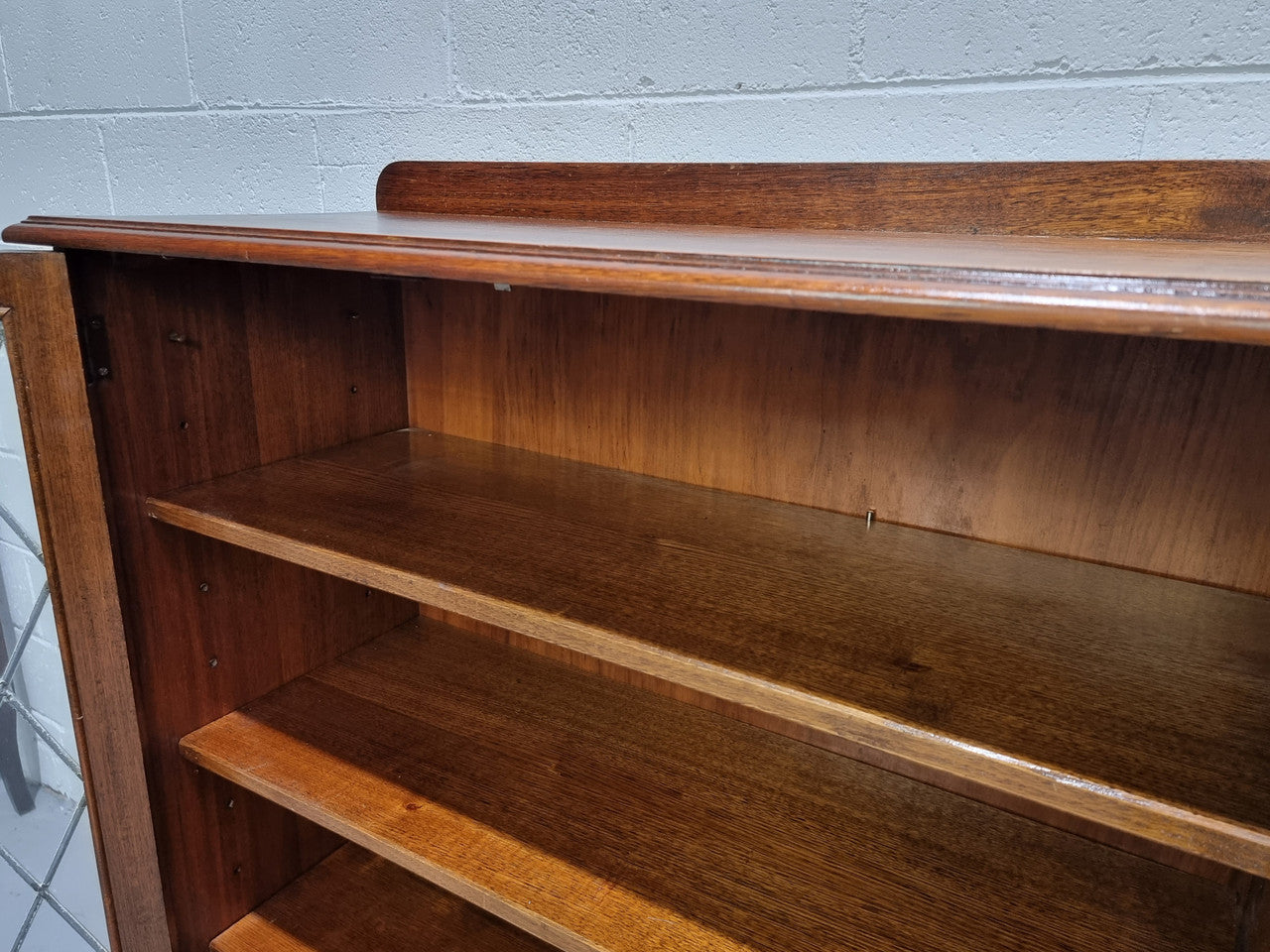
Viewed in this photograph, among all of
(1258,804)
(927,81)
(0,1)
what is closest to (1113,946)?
(1258,804)

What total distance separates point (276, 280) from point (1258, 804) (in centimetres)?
87

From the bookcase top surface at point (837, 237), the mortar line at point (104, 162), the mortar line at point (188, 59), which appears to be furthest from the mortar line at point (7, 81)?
the bookcase top surface at point (837, 237)

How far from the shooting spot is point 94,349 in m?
0.72

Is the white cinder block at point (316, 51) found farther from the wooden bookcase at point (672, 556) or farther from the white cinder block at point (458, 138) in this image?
the wooden bookcase at point (672, 556)

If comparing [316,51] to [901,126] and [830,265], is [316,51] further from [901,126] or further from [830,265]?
[830,265]

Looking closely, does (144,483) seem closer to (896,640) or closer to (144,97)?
(896,640)

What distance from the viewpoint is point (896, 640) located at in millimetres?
559

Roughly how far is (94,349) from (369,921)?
2.14 ft

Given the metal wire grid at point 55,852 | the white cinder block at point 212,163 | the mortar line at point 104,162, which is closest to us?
the white cinder block at point 212,163

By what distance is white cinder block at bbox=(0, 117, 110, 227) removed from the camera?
1438 mm

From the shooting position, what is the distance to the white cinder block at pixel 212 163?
3.98ft

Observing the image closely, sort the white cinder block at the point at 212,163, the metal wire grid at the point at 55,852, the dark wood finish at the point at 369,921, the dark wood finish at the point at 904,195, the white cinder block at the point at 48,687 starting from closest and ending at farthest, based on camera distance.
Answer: the dark wood finish at the point at 904,195, the dark wood finish at the point at 369,921, the white cinder block at the point at 212,163, the metal wire grid at the point at 55,852, the white cinder block at the point at 48,687

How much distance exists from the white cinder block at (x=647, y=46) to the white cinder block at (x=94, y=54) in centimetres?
58

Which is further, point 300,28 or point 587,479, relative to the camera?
point 300,28
